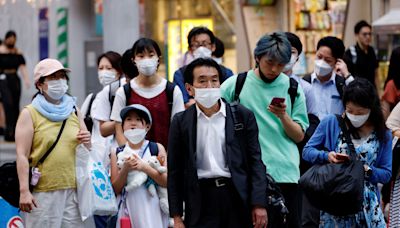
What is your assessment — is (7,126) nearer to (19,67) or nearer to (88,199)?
(19,67)

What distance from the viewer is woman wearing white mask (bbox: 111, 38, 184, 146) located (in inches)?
349

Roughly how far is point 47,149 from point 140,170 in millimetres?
714

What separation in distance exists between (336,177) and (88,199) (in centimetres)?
203

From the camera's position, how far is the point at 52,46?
21.9 m

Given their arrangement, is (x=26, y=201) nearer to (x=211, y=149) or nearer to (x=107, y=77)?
(x=211, y=149)

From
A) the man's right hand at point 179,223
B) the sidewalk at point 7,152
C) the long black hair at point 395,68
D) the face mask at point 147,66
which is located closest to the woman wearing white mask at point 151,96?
the face mask at point 147,66

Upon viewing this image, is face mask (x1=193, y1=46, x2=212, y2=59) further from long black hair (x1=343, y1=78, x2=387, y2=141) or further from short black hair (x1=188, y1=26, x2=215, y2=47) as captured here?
long black hair (x1=343, y1=78, x2=387, y2=141)

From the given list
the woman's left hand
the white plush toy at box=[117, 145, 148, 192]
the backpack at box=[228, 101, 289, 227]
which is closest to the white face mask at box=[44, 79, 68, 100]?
the woman's left hand

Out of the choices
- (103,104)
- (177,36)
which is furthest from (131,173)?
(177,36)

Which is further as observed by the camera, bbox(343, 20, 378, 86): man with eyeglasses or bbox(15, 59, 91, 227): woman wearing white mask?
bbox(343, 20, 378, 86): man with eyeglasses

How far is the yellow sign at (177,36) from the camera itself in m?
19.4

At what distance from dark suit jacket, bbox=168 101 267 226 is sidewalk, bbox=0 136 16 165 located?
9.72m

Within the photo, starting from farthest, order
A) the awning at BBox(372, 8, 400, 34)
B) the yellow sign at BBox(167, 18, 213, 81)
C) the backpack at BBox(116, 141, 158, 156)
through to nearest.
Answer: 1. the yellow sign at BBox(167, 18, 213, 81)
2. the awning at BBox(372, 8, 400, 34)
3. the backpack at BBox(116, 141, 158, 156)

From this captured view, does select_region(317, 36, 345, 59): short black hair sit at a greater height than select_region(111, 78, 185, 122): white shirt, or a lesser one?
greater
